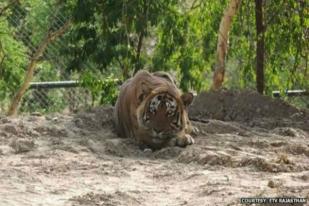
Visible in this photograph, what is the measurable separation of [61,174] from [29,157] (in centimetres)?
75

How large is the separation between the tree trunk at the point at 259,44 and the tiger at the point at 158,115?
2.97 m

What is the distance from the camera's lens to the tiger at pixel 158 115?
6941mm

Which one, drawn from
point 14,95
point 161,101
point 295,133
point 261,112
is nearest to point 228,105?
point 261,112

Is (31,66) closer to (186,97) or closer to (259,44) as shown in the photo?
(259,44)

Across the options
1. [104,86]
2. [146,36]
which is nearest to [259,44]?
[146,36]

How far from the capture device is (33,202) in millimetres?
4641

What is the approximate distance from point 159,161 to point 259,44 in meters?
3.97

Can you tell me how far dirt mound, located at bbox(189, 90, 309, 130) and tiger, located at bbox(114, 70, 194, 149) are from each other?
176cm

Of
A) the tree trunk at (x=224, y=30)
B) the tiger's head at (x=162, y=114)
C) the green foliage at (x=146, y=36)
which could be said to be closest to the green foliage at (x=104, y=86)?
the green foliage at (x=146, y=36)

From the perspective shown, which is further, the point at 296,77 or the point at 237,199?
the point at 296,77

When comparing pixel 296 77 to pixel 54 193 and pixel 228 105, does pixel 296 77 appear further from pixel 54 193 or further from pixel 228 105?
pixel 54 193

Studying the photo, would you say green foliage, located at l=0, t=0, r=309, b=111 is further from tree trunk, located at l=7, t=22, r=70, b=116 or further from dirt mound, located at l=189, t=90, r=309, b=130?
dirt mound, located at l=189, t=90, r=309, b=130

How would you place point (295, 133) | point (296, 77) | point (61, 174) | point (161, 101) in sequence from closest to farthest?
point (61, 174) → point (161, 101) → point (295, 133) → point (296, 77)

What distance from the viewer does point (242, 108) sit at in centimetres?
911
